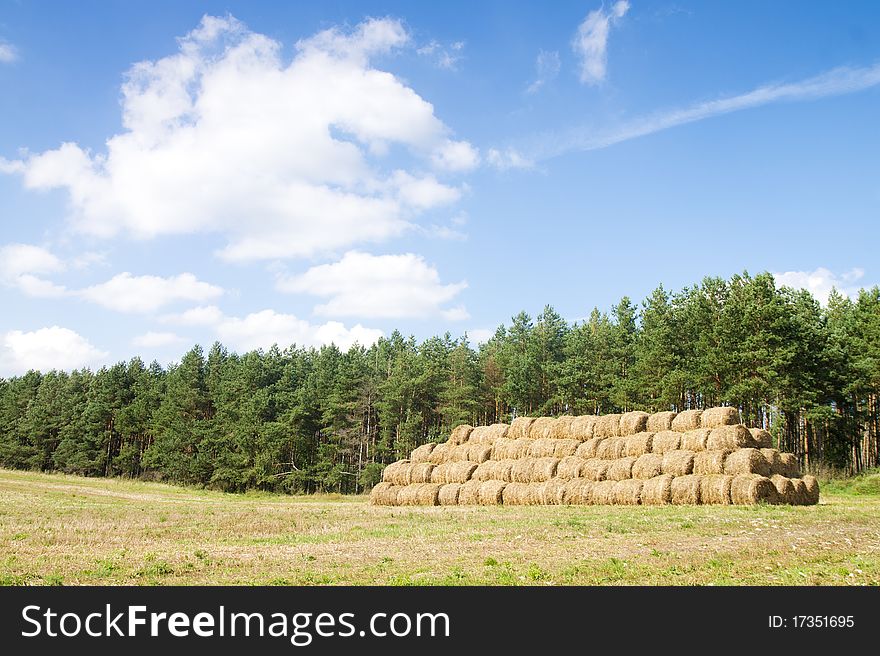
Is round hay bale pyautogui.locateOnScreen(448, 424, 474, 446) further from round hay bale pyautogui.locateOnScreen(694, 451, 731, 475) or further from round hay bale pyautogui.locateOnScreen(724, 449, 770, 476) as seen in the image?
round hay bale pyautogui.locateOnScreen(724, 449, 770, 476)

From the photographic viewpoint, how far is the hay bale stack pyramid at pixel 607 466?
85.7 feet

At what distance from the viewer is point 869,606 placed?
8.70 m

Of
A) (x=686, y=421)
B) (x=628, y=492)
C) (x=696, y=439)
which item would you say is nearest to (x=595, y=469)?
(x=628, y=492)

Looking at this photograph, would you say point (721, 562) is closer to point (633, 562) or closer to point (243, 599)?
point (633, 562)

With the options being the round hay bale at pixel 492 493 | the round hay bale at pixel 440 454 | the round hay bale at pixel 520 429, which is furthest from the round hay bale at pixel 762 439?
the round hay bale at pixel 440 454

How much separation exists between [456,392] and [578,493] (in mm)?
34923

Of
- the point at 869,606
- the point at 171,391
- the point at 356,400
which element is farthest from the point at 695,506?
the point at 171,391

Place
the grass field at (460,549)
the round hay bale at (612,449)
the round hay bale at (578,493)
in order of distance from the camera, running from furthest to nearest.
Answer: the round hay bale at (612,449), the round hay bale at (578,493), the grass field at (460,549)

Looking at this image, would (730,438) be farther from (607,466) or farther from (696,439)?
(607,466)

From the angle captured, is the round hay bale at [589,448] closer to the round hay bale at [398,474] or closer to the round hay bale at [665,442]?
the round hay bale at [665,442]

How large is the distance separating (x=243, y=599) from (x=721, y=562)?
327 inches

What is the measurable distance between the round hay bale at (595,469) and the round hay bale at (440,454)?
A: 375 inches

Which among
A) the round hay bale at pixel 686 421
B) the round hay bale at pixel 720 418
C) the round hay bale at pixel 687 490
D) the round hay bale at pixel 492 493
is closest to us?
the round hay bale at pixel 687 490

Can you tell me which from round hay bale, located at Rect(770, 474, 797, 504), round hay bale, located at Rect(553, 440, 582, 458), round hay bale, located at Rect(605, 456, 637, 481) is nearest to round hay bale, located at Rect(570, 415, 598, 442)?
round hay bale, located at Rect(553, 440, 582, 458)
